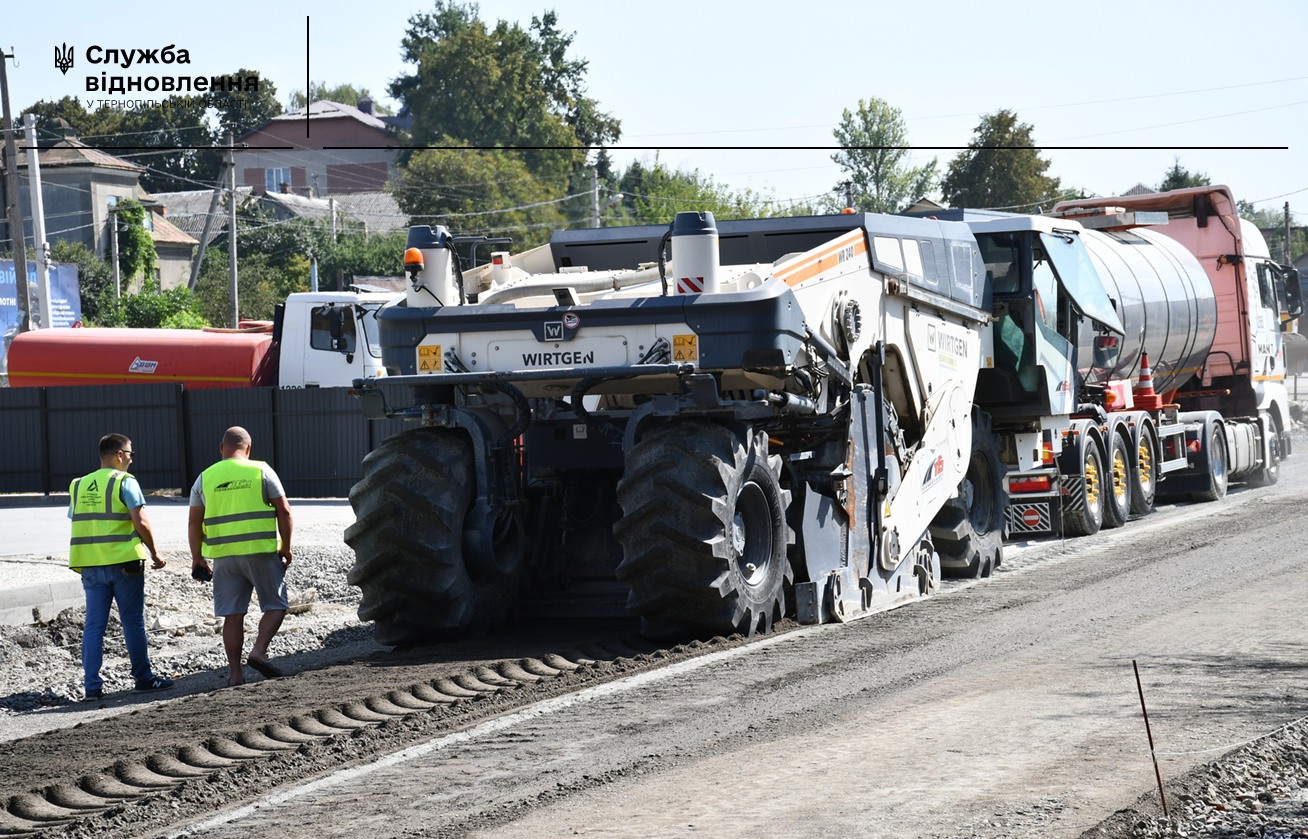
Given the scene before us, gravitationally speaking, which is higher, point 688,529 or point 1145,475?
point 688,529

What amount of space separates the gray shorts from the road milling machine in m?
0.51

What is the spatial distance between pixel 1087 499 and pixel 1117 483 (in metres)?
1.22

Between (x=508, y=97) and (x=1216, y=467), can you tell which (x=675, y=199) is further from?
(x=1216, y=467)

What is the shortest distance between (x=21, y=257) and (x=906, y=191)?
63.5 m

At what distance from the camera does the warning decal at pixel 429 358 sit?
1053 cm

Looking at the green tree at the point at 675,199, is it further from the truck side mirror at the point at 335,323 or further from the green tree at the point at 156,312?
the truck side mirror at the point at 335,323

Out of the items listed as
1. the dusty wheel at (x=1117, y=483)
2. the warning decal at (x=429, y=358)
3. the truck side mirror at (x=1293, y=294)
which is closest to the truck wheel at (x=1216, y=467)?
the dusty wheel at (x=1117, y=483)

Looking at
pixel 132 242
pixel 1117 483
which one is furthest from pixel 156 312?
pixel 1117 483

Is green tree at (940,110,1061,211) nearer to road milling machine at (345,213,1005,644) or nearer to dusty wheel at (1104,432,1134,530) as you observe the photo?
dusty wheel at (1104,432,1134,530)

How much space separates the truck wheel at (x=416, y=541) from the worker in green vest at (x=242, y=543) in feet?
1.53

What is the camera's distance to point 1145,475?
63.3 ft

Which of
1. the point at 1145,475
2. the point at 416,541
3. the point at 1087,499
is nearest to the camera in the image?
the point at 416,541

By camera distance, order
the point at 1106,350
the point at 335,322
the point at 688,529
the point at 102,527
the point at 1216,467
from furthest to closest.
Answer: the point at 1216,467 < the point at 1106,350 < the point at 335,322 < the point at 102,527 < the point at 688,529

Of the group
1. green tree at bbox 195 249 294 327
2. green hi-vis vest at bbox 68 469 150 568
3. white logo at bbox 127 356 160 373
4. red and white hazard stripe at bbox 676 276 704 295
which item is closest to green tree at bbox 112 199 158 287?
green tree at bbox 195 249 294 327
